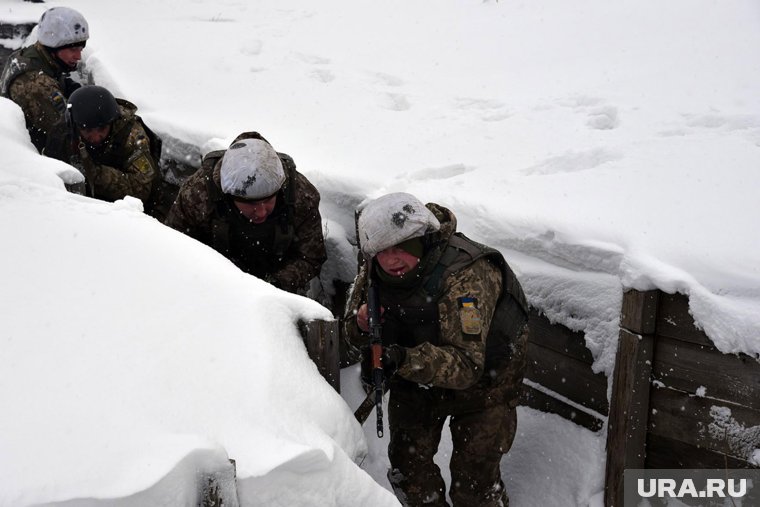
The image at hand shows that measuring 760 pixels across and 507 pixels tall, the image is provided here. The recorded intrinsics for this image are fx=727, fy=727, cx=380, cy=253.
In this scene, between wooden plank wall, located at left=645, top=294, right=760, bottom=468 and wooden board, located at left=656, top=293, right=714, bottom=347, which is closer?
wooden plank wall, located at left=645, top=294, right=760, bottom=468

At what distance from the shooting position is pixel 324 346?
105 inches

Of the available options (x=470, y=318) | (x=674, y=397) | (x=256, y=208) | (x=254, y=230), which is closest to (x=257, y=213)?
(x=256, y=208)

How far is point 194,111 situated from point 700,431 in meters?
4.86

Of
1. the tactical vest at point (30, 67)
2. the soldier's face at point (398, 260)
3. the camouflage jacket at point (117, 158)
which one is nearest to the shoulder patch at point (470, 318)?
the soldier's face at point (398, 260)

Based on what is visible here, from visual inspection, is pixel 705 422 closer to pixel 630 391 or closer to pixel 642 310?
pixel 630 391

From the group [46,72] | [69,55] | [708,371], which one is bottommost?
[708,371]

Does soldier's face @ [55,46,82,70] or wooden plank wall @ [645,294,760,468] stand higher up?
soldier's face @ [55,46,82,70]

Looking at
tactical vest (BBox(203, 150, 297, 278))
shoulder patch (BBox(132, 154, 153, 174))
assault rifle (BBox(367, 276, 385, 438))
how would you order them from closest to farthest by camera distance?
1. assault rifle (BBox(367, 276, 385, 438))
2. tactical vest (BBox(203, 150, 297, 278))
3. shoulder patch (BBox(132, 154, 153, 174))

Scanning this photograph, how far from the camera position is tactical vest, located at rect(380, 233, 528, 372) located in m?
3.35

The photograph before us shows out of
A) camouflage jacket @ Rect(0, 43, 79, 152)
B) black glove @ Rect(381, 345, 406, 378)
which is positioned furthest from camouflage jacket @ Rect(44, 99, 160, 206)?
black glove @ Rect(381, 345, 406, 378)

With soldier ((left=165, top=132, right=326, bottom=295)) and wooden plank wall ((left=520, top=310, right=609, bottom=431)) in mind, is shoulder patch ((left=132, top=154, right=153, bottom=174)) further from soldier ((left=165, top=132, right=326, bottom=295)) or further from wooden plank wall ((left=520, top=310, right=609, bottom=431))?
wooden plank wall ((left=520, top=310, right=609, bottom=431))

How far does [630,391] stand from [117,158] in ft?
11.9

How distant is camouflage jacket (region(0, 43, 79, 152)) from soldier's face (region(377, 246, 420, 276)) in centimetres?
309

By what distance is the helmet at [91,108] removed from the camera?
4711 millimetres
